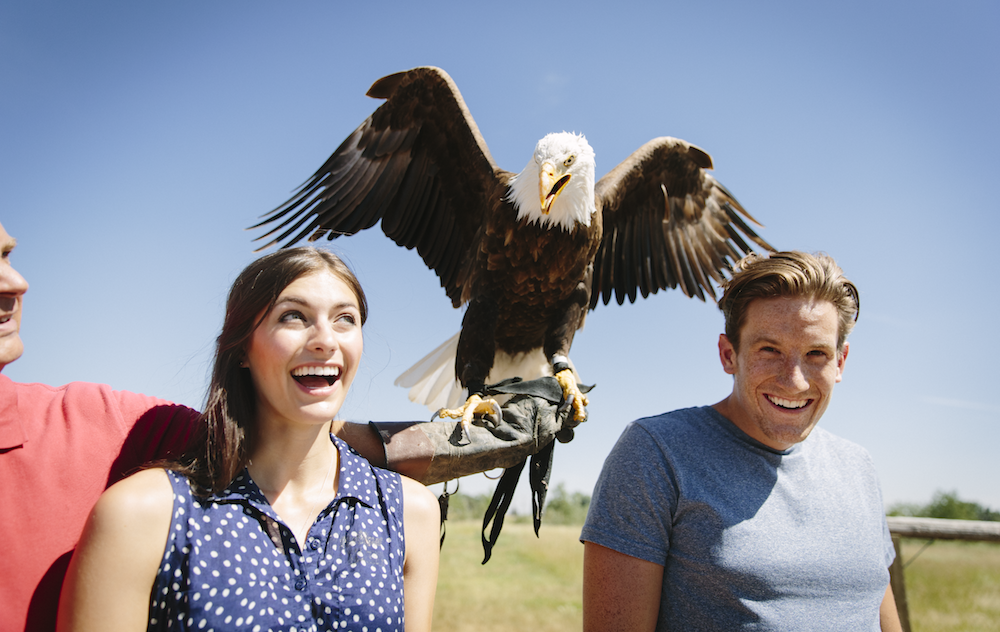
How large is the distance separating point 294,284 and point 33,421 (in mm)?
534

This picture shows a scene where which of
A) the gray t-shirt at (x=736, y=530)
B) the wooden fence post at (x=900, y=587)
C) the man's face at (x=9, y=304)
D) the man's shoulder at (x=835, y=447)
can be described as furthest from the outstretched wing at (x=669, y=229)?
the man's face at (x=9, y=304)

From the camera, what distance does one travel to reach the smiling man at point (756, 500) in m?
1.37

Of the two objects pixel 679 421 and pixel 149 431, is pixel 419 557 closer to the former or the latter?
pixel 149 431

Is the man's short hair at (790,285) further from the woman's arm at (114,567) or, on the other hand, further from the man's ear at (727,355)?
the woman's arm at (114,567)

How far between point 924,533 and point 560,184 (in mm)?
3083

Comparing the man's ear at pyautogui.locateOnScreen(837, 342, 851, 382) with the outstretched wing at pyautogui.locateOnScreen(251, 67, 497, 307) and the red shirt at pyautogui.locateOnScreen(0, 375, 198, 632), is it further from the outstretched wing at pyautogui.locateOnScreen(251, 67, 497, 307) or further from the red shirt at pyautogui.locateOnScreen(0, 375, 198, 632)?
the outstretched wing at pyautogui.locateOnScreen(251, 67, 497, 307)

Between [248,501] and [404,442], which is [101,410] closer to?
[248,501]

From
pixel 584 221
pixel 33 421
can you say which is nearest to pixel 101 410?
pixel 33 421

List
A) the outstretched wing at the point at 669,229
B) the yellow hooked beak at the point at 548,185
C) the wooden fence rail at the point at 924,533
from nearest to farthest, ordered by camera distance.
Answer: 1. the yellow hooked beak at the point at 548,185
2. the wooden fence rail at the point at 924,533
3. the outstretched wing at the point at 669,229

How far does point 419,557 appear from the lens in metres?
1.23

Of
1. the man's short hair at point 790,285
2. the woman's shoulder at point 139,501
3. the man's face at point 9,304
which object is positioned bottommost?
the woman's shoulder at point 139,501

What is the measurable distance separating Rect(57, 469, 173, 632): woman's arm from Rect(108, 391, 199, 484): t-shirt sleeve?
0.69ft

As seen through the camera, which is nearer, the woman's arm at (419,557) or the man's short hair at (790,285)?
the woman's arm at (419,557)

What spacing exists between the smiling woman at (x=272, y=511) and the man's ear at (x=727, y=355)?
94 centimetres
